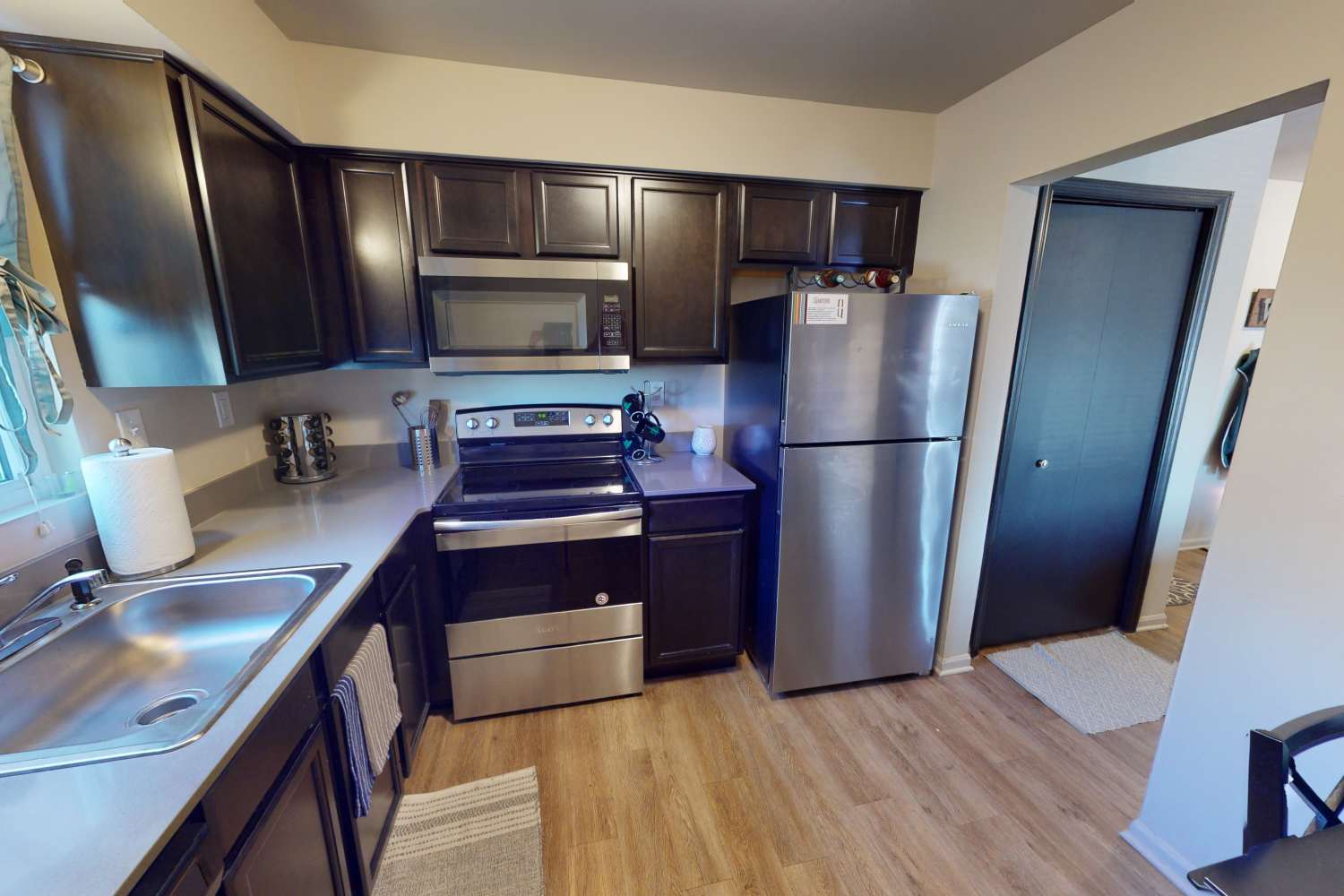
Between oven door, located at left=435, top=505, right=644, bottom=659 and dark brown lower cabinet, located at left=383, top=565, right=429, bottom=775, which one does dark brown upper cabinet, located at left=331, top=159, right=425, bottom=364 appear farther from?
dark brown lower cabinet, located at left=383, top=565, right=429, bottom=775

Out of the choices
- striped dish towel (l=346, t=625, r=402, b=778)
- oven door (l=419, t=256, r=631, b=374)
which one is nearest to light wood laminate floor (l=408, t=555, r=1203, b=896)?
striped dish towel (l=346, t=625, r=402, b=778)

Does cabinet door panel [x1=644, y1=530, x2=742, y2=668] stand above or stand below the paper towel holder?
below

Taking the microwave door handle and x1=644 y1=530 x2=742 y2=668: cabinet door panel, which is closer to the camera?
the microwave door handle

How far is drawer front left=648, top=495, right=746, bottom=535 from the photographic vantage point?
196 centimetres

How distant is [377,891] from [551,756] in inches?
23.3

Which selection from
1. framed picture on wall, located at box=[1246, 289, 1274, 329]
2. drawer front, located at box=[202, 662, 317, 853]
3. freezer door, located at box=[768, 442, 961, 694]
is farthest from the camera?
framed picture on wall, located at box=[1246, 289, 1274, 329]

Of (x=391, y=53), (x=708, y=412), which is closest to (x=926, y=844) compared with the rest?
(x=708, y=412)

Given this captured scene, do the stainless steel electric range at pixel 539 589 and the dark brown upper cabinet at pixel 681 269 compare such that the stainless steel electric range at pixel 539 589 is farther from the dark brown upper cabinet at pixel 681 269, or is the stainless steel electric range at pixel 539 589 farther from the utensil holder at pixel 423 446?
the dark brown upper cabinet at pixel 681 269

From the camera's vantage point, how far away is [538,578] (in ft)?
6.19

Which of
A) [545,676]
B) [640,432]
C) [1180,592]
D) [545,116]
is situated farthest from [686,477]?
[1180,592]

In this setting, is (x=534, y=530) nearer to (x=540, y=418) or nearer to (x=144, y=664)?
(x=540, y=418)

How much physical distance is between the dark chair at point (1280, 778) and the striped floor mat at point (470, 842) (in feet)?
5.19

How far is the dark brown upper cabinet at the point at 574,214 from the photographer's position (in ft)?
6.30

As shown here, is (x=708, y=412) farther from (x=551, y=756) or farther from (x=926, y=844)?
(x=926, y=844)
